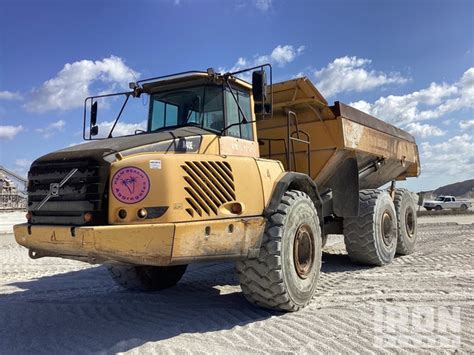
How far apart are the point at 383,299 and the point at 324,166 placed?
7.70 ft

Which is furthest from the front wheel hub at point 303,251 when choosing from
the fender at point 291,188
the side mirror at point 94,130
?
the side mirror at point 94,130

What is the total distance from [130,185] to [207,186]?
0.72 meters

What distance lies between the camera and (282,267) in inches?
189

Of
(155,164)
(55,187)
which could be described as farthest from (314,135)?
(55,187)

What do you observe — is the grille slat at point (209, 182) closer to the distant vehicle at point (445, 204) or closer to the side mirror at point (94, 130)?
the side mirror at point (94, 130)

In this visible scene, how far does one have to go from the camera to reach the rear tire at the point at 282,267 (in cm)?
479

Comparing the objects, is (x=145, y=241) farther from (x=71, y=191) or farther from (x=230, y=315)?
(x=230, y=315)

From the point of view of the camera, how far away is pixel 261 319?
4840 millimetres

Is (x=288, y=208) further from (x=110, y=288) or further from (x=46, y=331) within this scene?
(x=110, y=288)

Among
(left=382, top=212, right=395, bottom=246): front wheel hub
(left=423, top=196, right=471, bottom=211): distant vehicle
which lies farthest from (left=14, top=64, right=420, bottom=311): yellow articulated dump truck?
(left=423, top=196, right=471, bottom=211): distant vehicle

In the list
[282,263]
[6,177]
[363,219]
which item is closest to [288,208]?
[282,263]

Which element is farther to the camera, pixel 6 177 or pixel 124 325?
pixel 6 177

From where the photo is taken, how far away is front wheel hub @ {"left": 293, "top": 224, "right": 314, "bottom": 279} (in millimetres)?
5246
